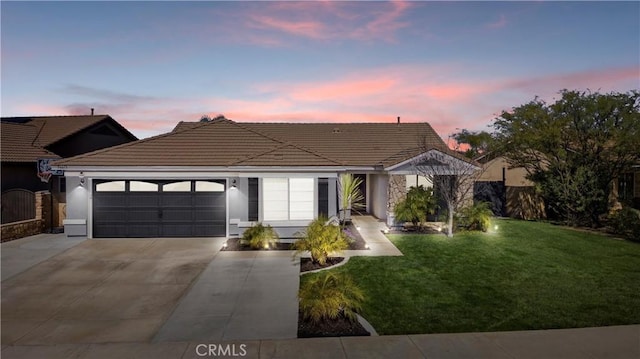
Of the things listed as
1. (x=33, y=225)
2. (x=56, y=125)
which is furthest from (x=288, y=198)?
(x=56, y=125)

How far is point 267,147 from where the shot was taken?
674 inches

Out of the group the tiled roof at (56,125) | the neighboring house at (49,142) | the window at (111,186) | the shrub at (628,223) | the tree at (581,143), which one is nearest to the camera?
the shrub at (628,223)

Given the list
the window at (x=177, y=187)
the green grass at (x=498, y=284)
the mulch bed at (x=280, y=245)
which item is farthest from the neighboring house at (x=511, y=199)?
the window at (x=177, y=187)

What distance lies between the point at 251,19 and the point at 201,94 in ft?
37.3

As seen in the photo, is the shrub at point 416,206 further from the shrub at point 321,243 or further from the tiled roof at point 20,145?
the tiled roof at point 20,145

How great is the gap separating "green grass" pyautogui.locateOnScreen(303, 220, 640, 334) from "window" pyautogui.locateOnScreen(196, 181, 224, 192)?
22.8 feet

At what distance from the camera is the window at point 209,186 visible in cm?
1577

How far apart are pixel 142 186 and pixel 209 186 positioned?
2709mm

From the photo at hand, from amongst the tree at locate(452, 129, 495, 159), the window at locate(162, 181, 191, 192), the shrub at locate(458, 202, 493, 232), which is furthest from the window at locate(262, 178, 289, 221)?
the tree at locate(452, 129, 495, 159)

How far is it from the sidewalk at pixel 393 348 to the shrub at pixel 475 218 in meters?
10.1

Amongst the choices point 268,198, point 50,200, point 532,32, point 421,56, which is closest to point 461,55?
point 421,56

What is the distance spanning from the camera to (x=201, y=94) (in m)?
24.9

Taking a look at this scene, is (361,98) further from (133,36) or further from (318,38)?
(133,36)

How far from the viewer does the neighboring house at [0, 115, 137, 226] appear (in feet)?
64.4
